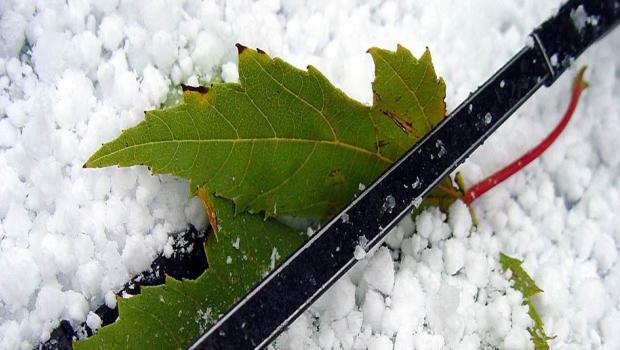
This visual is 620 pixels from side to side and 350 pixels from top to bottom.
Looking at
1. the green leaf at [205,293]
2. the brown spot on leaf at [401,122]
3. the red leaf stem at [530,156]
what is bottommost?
the green leaf at [205,293]

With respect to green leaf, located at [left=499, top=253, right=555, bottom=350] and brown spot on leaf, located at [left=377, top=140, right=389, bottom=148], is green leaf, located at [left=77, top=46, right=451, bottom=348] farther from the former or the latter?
green leaf, located at [left=499, top=253, right=555, bottom=350]

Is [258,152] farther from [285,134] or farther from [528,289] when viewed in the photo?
[528,289]

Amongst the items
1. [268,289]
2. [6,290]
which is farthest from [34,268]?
[268,289]

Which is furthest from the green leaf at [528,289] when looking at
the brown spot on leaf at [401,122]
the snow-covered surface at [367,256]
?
the brown spot on leaf at [401,122]

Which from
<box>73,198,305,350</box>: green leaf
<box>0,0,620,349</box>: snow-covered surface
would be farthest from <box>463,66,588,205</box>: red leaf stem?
<box>73,198,305,350</box>: green leaf

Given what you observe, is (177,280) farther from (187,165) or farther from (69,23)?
(69,23)

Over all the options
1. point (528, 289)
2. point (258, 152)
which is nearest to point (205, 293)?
point (258, 152)

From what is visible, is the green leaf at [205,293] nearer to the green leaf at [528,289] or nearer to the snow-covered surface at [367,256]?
the snow-covered surface at [367,256]
